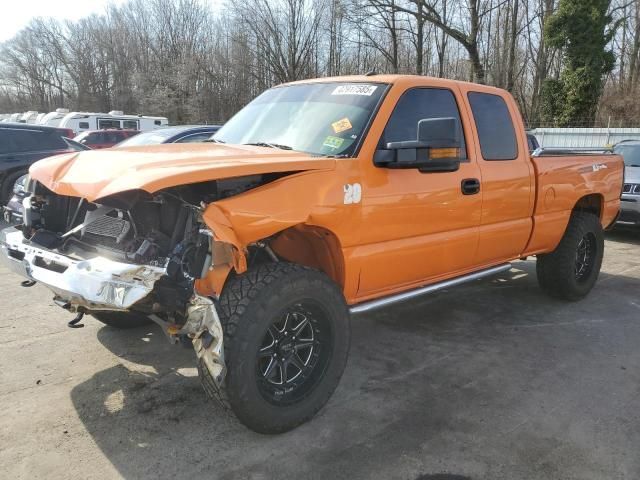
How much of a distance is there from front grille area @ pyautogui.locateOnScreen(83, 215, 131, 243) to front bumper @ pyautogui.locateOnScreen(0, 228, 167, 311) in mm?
254

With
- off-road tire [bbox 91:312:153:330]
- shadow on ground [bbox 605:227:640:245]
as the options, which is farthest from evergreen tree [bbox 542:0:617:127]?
off-road tire [bbox 91:312:153:330]

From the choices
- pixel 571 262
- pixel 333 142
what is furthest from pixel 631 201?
pixel 333 142

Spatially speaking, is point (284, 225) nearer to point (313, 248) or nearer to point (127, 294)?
point (313, 248)

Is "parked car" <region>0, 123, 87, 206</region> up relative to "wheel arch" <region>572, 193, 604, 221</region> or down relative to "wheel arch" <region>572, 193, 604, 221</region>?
up

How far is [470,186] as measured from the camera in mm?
3988

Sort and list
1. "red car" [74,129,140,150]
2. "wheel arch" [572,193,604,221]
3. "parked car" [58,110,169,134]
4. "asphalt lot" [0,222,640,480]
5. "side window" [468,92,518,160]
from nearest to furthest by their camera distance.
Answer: "asphalt lot" [0,222,640,480]
"side window" [468,92,518,160]
"wheel arch" [572,193,604,221]
"red car" [74,129,140,150]
"parked car" [58,110,169,134]

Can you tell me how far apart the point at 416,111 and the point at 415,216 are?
774mm

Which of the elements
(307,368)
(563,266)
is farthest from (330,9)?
(307,368)

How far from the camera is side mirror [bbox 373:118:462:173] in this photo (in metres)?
3.20

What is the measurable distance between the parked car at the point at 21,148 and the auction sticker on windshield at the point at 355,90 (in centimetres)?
849

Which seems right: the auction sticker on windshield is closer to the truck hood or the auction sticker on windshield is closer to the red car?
the truck hood

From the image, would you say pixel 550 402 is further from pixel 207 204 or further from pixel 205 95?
pixel 205 95

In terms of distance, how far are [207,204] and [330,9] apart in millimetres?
35725

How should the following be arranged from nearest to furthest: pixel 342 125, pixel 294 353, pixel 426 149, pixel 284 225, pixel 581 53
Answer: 1. pixel 284 225
2. pixel 294 353
3. pixel 426 149
4. pixel 342 125
5. pixel 581 53
